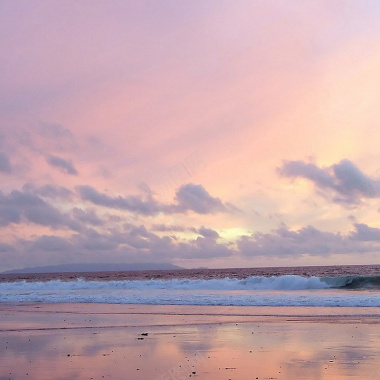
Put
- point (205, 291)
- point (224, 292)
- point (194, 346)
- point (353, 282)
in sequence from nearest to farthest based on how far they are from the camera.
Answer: point (194, 346)
point (224, 292)
point (205, 291)
point (353, 282)

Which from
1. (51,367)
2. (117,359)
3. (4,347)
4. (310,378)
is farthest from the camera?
(4,347)

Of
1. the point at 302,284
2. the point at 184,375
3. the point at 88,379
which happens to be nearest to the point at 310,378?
the point at 184,375

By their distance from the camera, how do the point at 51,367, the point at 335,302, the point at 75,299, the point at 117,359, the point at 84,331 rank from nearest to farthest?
the point at 51,367, the point at 117,359, the point at 84,331, the point at 335,302, the point at 75,299

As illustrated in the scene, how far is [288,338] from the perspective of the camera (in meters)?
17.6

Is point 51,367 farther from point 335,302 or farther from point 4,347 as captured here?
point 335,302

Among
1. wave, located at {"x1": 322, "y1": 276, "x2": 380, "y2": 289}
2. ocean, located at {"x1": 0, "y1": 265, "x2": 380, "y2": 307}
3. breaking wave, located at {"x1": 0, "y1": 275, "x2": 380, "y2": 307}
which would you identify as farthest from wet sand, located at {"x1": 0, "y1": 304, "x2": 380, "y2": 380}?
wave, located at {"x1": 322, "y1": 276, "x2": 380, "y2": 289}

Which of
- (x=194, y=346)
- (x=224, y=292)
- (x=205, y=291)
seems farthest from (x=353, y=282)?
(x=194, y=346)

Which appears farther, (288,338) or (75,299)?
(75,299)

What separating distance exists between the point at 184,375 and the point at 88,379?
2.21m

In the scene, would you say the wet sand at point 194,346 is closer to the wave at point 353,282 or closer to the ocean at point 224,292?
the ocean at point 224,292

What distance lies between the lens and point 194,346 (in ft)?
53.8

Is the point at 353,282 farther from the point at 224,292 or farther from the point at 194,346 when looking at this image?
the point at 194,346

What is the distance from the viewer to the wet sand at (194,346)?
1285 centimetres

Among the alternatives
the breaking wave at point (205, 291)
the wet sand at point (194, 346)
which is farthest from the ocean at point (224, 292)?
the wet sand at point (194, 346)
